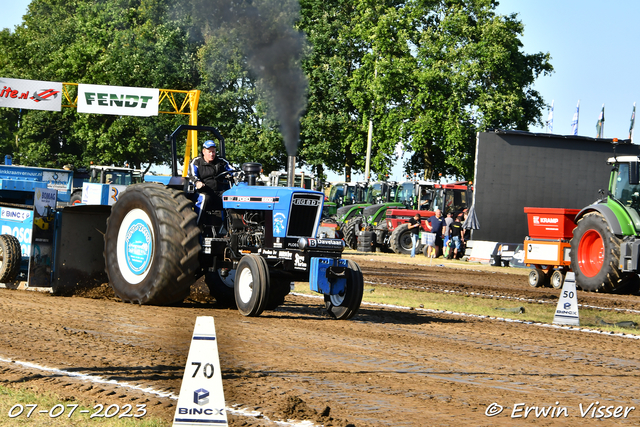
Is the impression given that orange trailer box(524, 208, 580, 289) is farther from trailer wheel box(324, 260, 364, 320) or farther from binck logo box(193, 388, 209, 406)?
binck logo box(193, 388, 209, 406)

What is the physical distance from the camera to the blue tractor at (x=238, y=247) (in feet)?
30.8

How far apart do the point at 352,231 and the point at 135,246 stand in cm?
2093

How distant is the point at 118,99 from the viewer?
3050 centimetres


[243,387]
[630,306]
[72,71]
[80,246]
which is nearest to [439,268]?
[630,306]

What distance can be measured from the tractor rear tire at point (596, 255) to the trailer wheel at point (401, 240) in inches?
470

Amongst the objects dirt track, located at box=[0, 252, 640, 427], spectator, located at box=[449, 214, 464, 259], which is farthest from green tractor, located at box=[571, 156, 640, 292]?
spectator, located at box=[449, 214, 464, 259]

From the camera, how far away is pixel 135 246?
10.2 metres

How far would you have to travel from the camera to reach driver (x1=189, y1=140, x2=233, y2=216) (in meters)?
10.2

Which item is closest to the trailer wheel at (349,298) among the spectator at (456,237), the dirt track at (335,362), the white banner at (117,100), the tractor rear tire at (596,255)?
the dirt track at (335,362)

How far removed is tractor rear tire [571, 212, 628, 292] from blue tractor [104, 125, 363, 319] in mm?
8206

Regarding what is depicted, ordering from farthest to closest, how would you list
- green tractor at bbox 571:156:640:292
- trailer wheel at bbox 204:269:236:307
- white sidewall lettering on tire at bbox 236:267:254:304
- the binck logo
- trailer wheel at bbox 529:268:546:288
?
trailer wheel at bbox 529:268:546:288 < green tractor at bbox 571:156:640:292 < trailer wheel at bbox 204:269:236:307 < white sidewall lettering on tire at bbox 236:267:254:304 < the binck logo

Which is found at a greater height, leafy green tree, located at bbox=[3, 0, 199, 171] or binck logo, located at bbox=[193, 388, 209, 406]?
leafy green tree, located at bbox=[3, 0, 199, 171]

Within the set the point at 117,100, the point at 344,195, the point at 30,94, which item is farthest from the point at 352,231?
the point at 30,94

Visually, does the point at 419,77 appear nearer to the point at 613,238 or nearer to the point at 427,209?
the point at 427,209
